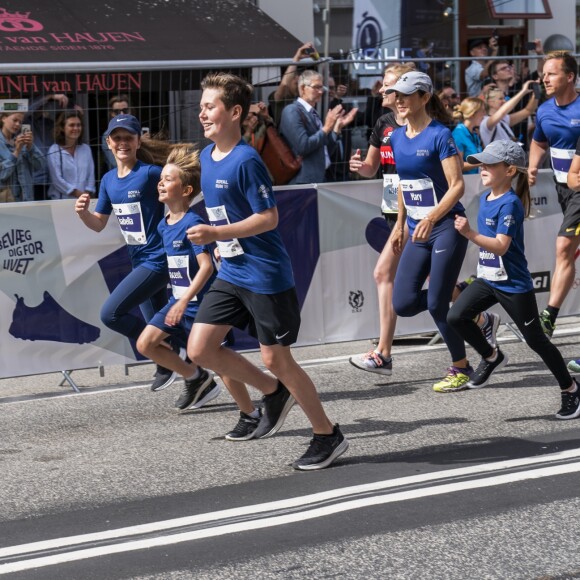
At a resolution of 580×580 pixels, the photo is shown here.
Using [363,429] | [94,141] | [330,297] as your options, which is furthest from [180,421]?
[94,141]

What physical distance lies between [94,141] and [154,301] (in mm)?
2536

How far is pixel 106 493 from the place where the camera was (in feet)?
19.3

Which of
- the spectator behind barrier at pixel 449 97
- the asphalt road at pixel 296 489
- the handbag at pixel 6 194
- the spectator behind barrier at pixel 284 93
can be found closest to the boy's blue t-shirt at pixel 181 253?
the asphalt road at pixel 296 489

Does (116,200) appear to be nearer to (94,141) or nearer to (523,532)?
(94,141)

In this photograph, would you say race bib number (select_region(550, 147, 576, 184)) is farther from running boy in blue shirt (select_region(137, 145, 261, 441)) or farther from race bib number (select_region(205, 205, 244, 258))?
race bib number (select_region(205, 205, 244, 258))

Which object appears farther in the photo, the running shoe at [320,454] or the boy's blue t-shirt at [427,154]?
the boy's blue t-shirt at [427,154]

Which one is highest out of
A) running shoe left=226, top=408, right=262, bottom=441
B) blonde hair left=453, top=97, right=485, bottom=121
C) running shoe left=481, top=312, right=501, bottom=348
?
blonde hair left=453, top=97, right=485, bottom=121

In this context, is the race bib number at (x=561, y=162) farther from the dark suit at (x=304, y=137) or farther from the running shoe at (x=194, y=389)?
the running shoe at (x=194, y=389)

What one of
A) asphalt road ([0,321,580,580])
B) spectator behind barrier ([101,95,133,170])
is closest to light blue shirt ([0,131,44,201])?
spectator behind barrier ([101,95,133,170])

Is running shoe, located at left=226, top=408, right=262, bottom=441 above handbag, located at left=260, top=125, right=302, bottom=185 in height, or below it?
below

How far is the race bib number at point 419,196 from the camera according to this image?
771 cm

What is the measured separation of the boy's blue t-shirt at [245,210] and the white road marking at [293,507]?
1072 millimetres

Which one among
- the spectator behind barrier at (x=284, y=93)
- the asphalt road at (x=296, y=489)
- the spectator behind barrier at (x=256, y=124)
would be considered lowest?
the asphalt road at (x=296, y=489)

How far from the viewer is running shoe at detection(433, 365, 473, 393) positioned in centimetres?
801
